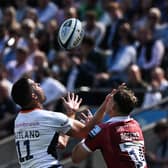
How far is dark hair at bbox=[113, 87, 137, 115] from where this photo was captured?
8664 mm

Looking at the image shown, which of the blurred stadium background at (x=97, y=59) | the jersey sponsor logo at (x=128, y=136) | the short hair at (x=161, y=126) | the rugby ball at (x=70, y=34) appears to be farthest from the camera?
the blurred stadium background at (x=97, y=59)

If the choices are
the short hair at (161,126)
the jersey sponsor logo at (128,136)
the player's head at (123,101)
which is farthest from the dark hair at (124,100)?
the short hair at (161,126)

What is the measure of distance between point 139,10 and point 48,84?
2.60 m

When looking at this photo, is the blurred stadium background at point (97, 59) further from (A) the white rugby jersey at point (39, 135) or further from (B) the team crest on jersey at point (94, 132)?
Answer: (B) the team crest on jersey at point (94, 132)

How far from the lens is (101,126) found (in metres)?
8.70

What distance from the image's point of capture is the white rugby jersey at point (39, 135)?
883 cm

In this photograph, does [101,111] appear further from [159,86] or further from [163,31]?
[163,31]

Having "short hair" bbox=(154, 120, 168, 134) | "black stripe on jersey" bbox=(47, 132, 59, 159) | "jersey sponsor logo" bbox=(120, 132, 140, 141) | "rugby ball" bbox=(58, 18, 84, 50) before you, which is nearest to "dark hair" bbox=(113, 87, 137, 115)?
"jersey sponsor logo" bbox=(120, 132, 140, 141)

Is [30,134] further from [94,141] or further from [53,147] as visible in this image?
[94,141]

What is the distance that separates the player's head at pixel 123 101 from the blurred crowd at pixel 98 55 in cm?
511

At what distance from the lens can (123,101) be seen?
8.67 m

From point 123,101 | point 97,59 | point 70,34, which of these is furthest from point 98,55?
point 123,101

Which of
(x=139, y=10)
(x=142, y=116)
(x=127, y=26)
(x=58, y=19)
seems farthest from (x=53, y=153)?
(x=58, y=19)

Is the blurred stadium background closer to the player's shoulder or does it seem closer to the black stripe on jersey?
the black stripe on jersey
